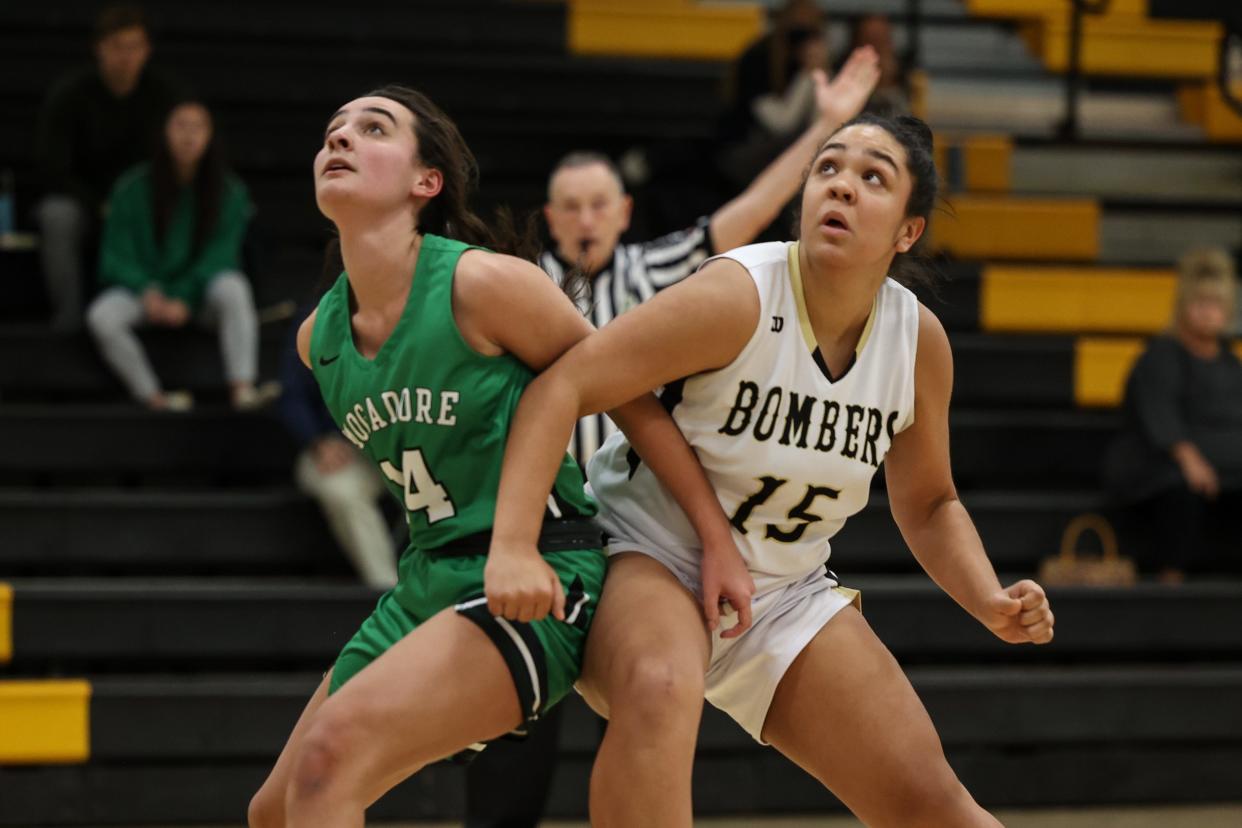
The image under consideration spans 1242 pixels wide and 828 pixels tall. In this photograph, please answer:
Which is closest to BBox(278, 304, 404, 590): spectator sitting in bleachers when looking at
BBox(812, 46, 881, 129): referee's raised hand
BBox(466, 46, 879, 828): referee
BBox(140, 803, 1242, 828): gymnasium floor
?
BBox(140, 803, 1242, 828): gymnasium floor

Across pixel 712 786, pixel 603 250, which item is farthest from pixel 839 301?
pixel 712 786

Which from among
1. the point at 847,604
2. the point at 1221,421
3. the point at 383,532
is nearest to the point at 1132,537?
the point at 1221,421

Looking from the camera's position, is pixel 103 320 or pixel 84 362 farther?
pixel 84 362

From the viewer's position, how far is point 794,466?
8.68 ft

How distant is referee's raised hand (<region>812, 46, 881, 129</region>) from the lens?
374cm

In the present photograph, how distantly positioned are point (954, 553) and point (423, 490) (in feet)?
2.92

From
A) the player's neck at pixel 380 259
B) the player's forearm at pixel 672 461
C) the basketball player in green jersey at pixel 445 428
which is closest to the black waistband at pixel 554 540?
the basketball player in green jersey at pixel 445 428

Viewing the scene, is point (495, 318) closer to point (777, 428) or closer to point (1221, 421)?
point (777, 428)

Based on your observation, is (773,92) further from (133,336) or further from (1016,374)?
(133,336)

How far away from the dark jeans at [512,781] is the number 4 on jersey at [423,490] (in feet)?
4.14

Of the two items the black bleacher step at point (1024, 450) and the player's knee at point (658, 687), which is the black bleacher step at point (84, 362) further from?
the player's knee at point (658, 687)

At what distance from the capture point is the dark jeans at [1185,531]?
5.35 metres

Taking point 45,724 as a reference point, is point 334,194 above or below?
above

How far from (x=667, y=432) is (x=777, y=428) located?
0.56ft
